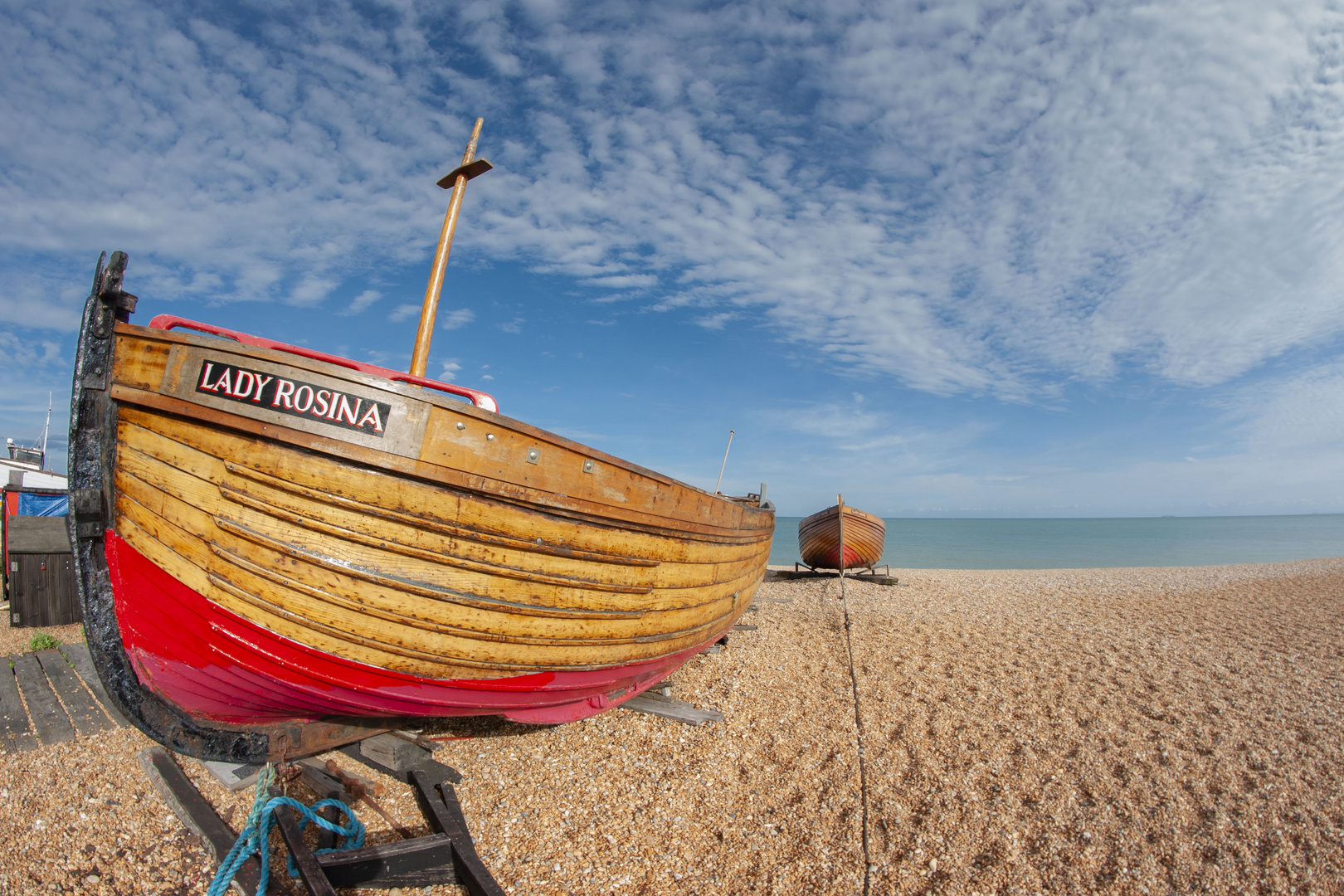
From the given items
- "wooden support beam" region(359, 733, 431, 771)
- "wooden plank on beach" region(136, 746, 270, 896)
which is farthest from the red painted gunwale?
"wooden support beam" region(359, 733, 431, 771)

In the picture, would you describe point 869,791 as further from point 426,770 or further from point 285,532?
point 285,532

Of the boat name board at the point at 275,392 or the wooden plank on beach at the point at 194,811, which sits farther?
the wooden plank on beach at the point at 194,811

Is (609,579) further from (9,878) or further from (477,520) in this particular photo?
(9,878)

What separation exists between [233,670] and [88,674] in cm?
441

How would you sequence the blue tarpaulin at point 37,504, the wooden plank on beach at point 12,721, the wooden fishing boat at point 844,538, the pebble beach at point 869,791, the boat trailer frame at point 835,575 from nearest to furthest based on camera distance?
the pebble beach at point 869,791, the wooden plank on beach at point 12,721, the blue tarpaulin at point 37,504, the wooden fishing boat at point 844,538, the boat trailer frame at point 835,575

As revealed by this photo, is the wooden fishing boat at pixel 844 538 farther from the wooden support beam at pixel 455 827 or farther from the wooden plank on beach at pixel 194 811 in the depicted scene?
the wooden plank on beach at pixel 194 811

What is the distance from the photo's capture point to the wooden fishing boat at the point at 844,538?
Answer: 551 inches

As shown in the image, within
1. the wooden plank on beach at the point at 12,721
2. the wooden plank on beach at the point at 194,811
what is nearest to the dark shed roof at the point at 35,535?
the wooden plank on beach at the point at 12,721

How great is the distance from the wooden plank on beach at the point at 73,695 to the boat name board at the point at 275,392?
3809mm

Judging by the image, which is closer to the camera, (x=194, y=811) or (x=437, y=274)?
(x=194, y=811)

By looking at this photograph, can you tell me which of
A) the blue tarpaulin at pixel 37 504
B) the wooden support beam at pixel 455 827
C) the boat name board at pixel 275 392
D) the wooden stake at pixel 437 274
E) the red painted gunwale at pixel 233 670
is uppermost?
the wooden stake at pixel 437 274

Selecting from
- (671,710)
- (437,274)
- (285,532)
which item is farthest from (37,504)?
(671,710)

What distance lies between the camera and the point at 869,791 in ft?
12.6

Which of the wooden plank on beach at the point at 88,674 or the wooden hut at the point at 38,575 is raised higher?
the wooden hut at the point at 38,575
